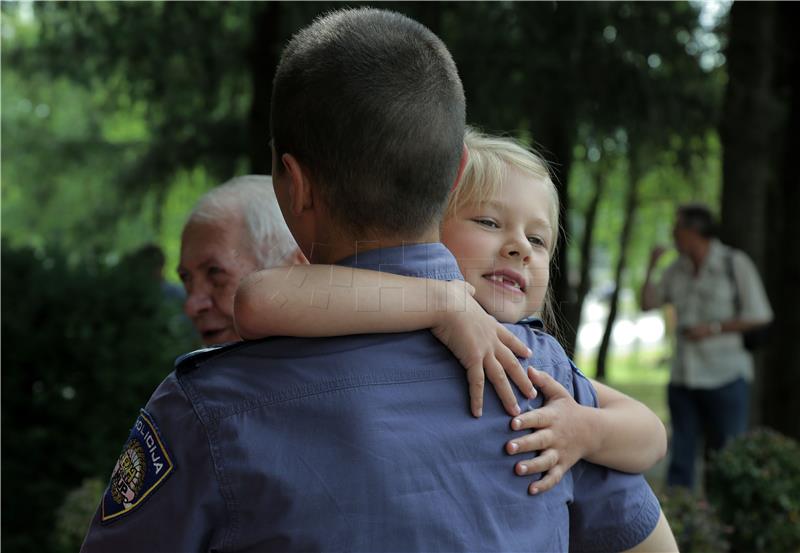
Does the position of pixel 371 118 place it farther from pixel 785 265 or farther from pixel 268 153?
pixel 785 265

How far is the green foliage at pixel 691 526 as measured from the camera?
4250 millimetres

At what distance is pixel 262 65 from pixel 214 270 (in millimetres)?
5460

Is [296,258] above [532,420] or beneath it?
beneath

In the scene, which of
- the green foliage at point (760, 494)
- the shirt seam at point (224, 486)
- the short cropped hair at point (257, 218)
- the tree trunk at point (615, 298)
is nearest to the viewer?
the shirt seam at point (224, 486)

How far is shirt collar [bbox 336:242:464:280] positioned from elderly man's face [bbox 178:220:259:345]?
1.40 meters

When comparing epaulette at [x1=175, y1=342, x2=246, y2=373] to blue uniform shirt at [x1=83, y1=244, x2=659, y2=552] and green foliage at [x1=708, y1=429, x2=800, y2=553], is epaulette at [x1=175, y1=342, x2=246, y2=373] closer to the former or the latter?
blue uniform shirt at [x1=83, y1=244, x2=659, y2=552]

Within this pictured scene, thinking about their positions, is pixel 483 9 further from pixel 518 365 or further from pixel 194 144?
pixel 518 365

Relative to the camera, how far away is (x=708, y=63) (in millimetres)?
8578

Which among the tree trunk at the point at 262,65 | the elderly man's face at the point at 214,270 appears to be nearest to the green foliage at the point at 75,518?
the elderly man's face at the point at 214,270

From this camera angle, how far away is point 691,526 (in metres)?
4.30

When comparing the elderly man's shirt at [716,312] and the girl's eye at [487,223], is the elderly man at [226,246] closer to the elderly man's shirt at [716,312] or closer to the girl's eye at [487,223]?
the girl's eye at [487,223]

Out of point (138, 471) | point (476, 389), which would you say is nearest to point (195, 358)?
point (138, 471)

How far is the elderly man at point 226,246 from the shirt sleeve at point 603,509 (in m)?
1.37

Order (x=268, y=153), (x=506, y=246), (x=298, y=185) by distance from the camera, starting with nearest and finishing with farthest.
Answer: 1. (x=298, y=185)
2. (x=506, y=246)
3. (x=268, y=153)
